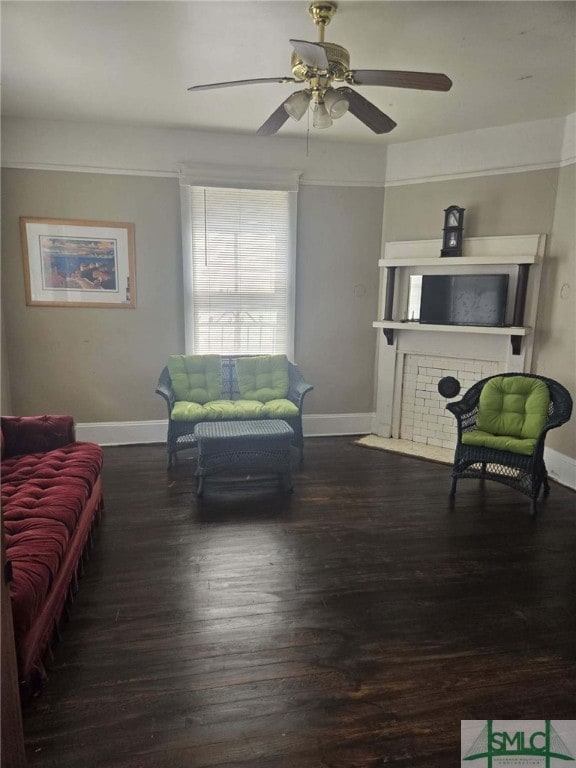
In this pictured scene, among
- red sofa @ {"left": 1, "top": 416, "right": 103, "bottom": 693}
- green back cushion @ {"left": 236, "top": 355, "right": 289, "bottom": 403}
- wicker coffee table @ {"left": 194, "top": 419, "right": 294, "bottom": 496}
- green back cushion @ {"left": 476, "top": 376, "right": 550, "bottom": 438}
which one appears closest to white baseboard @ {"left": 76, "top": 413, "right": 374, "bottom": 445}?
green back cushion @ {"left": 236, "top": 355, "right": 289, "bottom": 403}

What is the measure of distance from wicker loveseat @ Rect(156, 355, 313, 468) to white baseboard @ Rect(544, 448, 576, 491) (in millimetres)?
2159

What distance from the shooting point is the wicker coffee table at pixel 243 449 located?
3.49m

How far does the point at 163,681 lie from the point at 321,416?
3441mm

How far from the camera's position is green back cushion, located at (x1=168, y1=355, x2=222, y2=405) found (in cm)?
431

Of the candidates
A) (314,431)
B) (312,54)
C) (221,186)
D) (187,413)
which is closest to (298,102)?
(312,54)

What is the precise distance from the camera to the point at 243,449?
3.53 m

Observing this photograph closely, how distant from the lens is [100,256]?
4.38 meters

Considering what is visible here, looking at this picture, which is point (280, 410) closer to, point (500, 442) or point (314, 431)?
point (314, 431)

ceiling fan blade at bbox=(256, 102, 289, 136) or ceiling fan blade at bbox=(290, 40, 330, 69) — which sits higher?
ceiling fan blade at bbox=(256, 102, 289, 136)

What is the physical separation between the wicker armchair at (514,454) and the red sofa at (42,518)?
262cm

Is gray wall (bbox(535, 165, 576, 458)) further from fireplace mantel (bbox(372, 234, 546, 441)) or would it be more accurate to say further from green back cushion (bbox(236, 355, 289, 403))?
green back cushion (bbox(236, 355, 289, 403))

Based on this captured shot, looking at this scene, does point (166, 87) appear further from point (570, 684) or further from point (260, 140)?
point (570, 684)

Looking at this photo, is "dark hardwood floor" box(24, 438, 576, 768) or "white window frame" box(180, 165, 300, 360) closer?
"dark hardwood floor" box(24, 438, 576, 768)

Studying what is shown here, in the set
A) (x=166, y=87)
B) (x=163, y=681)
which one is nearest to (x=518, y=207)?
(x=166, y=87)
